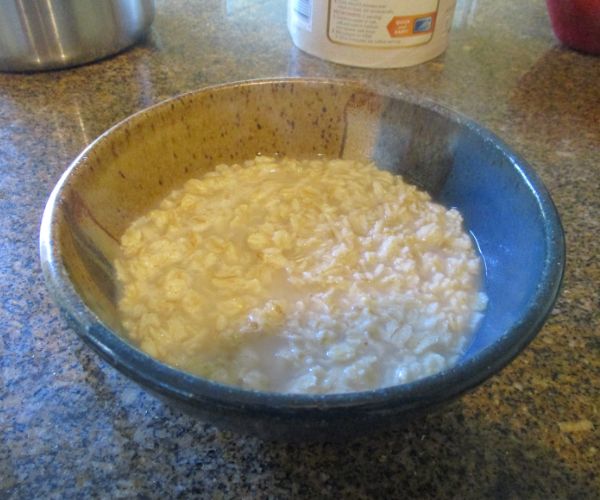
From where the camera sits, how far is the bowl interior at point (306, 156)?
22.3 inches

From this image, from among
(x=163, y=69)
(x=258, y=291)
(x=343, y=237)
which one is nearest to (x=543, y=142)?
(x=343, y=237)

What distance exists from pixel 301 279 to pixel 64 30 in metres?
0.76

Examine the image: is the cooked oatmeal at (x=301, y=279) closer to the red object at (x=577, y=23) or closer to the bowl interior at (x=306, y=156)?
the bowl interior at (x=306, y=156)

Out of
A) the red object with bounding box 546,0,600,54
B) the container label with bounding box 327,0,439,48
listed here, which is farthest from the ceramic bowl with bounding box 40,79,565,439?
the red object with bounding box 546,0,600,54

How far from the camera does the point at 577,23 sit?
129 centimetres

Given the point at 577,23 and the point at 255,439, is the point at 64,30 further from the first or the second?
the point at 577,23

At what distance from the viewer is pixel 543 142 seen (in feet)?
3.49

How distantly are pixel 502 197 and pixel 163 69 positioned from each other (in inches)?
32.5

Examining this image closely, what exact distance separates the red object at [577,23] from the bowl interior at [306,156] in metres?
0.69

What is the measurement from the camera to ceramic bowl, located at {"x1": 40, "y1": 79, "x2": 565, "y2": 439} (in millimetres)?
429

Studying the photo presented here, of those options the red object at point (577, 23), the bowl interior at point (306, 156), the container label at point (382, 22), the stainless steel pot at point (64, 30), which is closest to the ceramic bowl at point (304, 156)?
the bowl interior at point (306, 156)

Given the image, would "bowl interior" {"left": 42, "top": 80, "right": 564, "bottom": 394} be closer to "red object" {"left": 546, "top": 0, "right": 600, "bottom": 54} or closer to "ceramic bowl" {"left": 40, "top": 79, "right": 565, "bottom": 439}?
"ceramic bowl" {"left": 40, "top": 79, "right": 565, "bottom": 439}

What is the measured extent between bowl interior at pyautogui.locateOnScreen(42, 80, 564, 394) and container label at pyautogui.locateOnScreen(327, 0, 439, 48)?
0.33 meters

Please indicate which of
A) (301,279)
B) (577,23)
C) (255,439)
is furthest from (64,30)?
(577,23)
